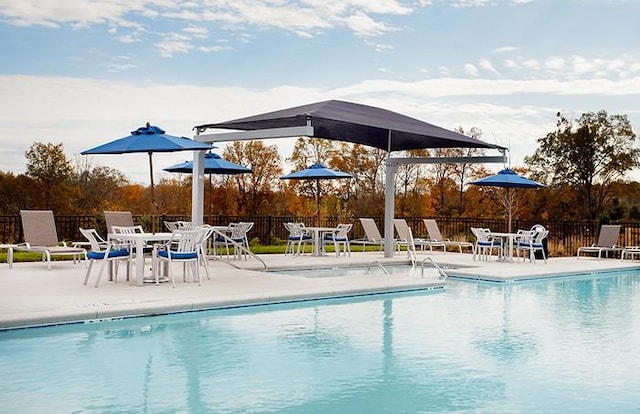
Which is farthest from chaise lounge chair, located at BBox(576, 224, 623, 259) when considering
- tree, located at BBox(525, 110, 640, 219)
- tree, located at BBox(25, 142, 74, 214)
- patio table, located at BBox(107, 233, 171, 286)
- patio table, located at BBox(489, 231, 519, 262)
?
tree, located at BBox(25, 142, 74, 214)

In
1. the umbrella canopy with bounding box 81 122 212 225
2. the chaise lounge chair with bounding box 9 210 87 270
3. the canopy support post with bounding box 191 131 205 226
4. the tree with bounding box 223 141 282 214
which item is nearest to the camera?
the umbrella canopy with bounding box 81 122 212 225

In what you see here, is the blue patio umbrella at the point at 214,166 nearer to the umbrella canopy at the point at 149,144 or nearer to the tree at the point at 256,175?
the umbrella canopy at the point at 149,144

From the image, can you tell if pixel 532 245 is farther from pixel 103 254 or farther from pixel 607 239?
pixel 103 254

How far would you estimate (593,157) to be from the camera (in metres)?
33.4

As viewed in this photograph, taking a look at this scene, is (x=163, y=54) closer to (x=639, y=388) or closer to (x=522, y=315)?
(x=522, y=315)

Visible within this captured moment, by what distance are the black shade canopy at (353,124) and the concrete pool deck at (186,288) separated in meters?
2.53

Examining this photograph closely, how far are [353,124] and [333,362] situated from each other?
7.03m

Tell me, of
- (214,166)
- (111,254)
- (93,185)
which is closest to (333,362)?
(111,254)

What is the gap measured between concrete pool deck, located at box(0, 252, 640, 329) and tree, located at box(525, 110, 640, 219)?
64.8ft

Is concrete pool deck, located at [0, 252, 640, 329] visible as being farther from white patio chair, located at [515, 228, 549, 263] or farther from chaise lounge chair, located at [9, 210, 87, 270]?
white patio chair, located at [515, 228, 549, 263]

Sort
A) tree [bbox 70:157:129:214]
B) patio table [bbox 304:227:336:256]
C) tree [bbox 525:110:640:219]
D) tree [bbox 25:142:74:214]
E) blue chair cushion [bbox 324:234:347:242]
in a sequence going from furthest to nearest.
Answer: tree [bbox 525:110:640:219] < tree [bbox 70:157:129:214] < tree [bbox 25:142:74:214] < blue chair cushion [bbox 324:234:347:242] < patio table [bbox 304:227:336:256]

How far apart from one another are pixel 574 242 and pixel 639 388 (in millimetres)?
16162

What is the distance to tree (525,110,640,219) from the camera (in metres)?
33.1

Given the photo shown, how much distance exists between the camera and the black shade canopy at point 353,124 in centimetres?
1216
